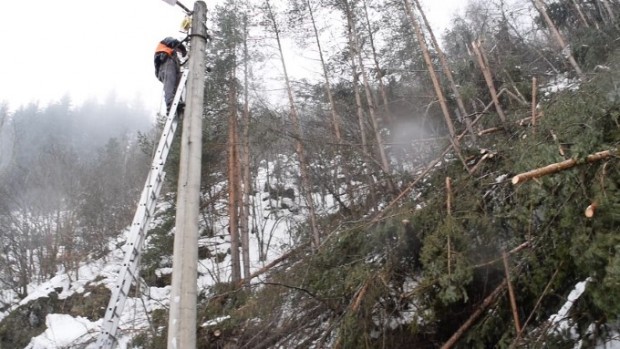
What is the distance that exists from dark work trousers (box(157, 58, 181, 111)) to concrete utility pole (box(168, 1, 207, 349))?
3.89ft

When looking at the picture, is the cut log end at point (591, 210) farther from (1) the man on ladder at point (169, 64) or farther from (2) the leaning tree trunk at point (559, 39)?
(2) the leaning tree trunk at point (559, 39)

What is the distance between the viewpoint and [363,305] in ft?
13.4

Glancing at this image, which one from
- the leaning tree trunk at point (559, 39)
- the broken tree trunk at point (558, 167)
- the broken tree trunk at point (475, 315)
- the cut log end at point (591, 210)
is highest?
the leaning tree trunk at point (559, 39)

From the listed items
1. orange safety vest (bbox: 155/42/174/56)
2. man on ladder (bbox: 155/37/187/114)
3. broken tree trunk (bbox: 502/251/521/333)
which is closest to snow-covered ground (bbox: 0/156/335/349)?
man on ladder (bbox: 155/37/187/114)

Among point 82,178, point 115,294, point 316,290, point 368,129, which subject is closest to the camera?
point 115,294

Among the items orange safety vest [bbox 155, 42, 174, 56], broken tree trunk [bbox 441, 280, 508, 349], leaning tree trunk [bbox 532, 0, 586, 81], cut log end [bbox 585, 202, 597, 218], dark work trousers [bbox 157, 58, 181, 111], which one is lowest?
broken tree trunk [bbox 441, 280, 508, 349]

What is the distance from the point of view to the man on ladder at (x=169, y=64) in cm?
449

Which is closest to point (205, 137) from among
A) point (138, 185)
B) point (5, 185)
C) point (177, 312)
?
point (177, 312)

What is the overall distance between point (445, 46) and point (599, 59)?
14471 millimetres

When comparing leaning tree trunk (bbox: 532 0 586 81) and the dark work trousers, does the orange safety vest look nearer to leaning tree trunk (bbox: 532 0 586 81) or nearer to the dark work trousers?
the dark work trousers

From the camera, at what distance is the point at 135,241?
3297 mm

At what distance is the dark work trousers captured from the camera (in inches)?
175

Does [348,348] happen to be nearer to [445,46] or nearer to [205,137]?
[205,137]

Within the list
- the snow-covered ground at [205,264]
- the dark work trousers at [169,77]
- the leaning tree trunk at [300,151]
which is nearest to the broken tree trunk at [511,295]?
the dark work trousers at [169,77]
